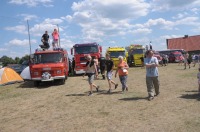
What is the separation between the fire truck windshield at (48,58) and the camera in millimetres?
17891

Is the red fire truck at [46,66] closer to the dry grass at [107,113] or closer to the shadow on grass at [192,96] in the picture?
the dry grass at [107,113]

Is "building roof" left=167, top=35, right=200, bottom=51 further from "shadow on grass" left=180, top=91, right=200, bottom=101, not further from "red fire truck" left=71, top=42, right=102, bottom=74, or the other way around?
"shadow on grass" left=180, top=91, right=200, bottom=101

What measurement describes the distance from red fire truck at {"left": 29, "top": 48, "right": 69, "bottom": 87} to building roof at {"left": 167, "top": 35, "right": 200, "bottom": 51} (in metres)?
47.5

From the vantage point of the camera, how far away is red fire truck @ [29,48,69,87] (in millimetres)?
17078

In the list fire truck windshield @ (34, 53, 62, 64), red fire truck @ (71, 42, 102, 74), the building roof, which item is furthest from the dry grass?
the building roof

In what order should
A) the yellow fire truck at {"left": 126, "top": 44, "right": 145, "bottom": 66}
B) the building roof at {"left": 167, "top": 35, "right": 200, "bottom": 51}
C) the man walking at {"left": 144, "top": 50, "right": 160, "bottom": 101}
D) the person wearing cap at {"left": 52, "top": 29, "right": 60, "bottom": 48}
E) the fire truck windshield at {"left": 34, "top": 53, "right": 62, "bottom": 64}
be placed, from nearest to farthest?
the man walking at {"left": 144, "top": 50, "right": 160, "bottom": 101} → the fire truck windshield at {"left": 34, "top": 53, "right": 62, "bottom": 64} → the person wearing cap at {"left": 52, "top": 29, "right": 60, "bottom": 48} → the yellow fire truck at {"left": 126, "top": 44, "right": 145, "bottom": 66} → the building roof at {"left": 167, "top": 35, "right": 200, "bottom": 51}

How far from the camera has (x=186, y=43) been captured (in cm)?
6325

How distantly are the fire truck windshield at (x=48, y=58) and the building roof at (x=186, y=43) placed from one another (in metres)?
47.3

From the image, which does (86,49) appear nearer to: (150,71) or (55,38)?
(55,38)

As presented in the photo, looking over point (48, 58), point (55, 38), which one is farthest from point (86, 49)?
point (48, 58)

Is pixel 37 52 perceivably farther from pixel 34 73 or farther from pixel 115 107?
pixel 115 107

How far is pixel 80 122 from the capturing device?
8344mm

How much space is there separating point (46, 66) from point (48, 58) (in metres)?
0.99

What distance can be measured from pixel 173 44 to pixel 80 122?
5892 centimetres
